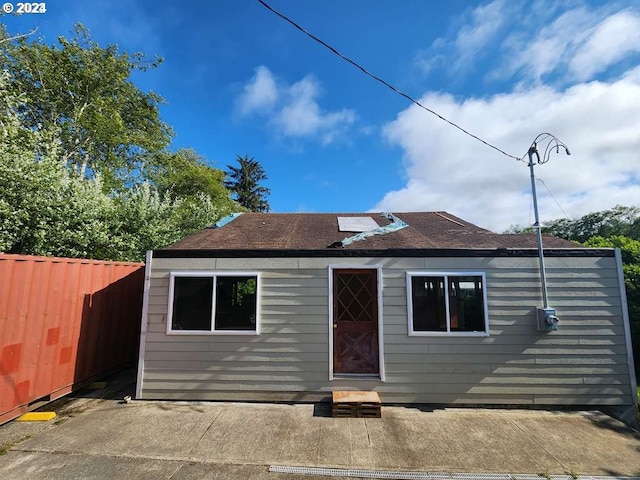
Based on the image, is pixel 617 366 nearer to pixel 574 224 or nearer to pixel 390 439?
pixel 390 439

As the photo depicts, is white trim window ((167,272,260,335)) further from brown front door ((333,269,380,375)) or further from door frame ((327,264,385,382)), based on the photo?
brown front door ((333,269,380,375))

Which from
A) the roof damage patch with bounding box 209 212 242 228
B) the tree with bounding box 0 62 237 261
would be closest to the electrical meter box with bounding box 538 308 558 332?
the roof damage patch with bounding box 209 212 242 228

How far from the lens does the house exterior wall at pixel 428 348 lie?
16.2 ft

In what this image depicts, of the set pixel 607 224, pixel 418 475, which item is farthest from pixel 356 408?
pixel 607 224

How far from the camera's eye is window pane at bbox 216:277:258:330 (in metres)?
5.23

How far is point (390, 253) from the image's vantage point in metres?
5.30

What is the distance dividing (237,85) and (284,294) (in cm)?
638

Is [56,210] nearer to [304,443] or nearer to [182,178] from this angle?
[304,443]

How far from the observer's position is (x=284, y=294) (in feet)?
17.3

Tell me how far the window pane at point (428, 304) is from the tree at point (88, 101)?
14294mm

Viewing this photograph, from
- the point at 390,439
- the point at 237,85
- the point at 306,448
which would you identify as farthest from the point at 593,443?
the point at 237,85

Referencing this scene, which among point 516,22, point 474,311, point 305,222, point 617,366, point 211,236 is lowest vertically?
point 617,366

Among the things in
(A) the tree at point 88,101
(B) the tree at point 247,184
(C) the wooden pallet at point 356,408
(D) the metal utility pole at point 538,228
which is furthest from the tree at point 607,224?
(A) the tree at point 88,101

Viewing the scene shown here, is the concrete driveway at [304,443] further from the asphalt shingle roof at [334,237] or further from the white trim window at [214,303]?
the asphalt shingle roof at [334,237]
